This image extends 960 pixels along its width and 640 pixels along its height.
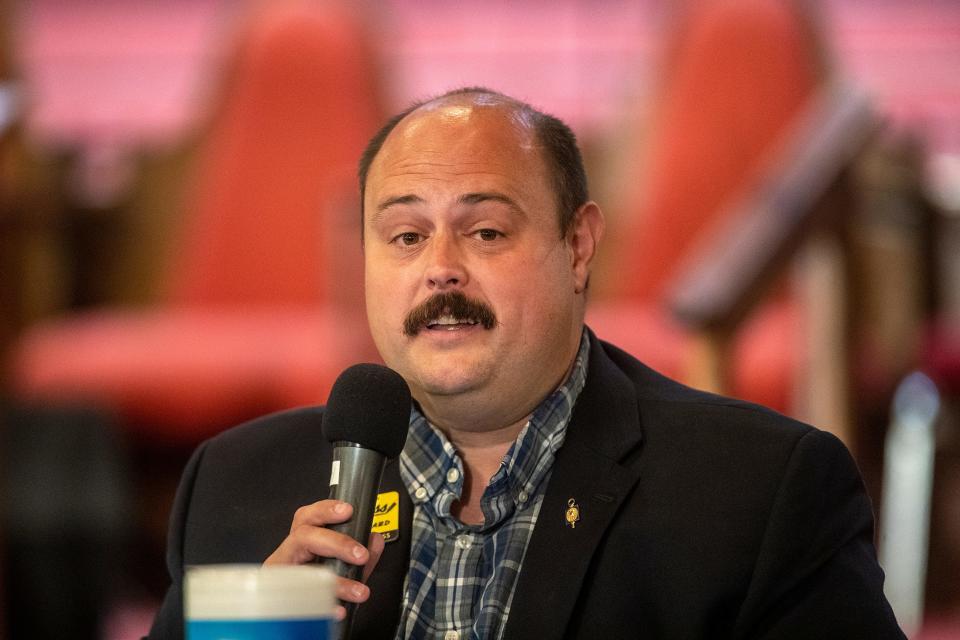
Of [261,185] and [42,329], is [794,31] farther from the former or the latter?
[42,329]

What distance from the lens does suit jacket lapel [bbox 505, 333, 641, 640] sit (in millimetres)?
1358

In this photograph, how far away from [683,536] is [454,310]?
0.33 meters

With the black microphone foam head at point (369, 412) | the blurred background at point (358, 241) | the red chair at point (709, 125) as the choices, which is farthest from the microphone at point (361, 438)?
the red chair at point (709, 125)

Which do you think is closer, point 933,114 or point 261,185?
point 261,185

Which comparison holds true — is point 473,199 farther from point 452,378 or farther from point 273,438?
point 273,438

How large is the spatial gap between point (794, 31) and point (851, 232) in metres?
1.16

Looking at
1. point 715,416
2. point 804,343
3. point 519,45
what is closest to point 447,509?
point 715,416

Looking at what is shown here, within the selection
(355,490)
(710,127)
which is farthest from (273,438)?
(710,127)

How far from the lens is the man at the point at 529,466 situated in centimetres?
135

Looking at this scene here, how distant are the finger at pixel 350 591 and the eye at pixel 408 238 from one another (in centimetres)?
52

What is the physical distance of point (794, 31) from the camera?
11.8ft

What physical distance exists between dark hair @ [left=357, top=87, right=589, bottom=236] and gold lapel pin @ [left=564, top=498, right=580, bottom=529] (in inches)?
12.4

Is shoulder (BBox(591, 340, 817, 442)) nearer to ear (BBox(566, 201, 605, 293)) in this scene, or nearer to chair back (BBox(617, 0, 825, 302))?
ear (BBox(566, 201, 605, 293))

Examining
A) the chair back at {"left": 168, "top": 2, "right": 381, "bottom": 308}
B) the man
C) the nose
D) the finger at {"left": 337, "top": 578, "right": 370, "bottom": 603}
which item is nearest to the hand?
the finger at {"left": 337, "top": 578, "right": 370, "bottom": 603}
